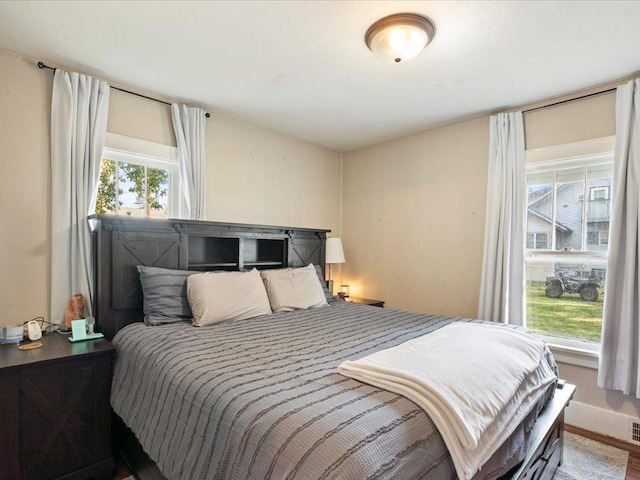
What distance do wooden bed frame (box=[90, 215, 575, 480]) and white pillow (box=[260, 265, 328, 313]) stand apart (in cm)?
42

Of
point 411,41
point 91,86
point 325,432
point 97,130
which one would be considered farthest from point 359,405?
point 91,86

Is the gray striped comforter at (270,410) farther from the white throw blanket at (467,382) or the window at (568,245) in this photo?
the window at (568,245)

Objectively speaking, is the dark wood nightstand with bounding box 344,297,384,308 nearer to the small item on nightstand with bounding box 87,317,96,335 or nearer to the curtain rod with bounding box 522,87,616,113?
the curtain rod with bounding box 522,87,616,113

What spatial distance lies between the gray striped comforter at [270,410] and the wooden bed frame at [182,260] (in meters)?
0.22

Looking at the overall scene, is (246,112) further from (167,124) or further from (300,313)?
(300,313)

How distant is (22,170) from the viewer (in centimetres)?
224

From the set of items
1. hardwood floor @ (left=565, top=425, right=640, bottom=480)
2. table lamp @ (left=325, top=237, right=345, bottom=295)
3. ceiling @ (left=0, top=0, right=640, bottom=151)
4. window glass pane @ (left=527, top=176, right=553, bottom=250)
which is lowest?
hardwood floor @ (left=565, top=425, right=640, bottom=480)

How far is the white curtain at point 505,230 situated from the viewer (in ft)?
9.64

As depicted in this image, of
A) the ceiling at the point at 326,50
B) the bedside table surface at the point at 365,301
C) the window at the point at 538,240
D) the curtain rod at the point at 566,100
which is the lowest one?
the bedside table surface at the point at 365,301

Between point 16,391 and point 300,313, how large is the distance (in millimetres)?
1692

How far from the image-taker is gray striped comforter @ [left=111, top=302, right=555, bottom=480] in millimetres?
931

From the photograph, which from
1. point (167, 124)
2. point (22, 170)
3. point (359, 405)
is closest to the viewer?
point (359, 405)

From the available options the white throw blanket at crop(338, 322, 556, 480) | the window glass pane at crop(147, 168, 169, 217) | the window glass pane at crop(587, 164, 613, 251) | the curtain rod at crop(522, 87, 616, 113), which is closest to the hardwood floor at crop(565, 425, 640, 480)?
the white throw blanket at crop(338, 322, 556, 480)

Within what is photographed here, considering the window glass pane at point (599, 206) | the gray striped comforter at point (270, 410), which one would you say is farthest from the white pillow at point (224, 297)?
the window glass pane at point (599, 206)
